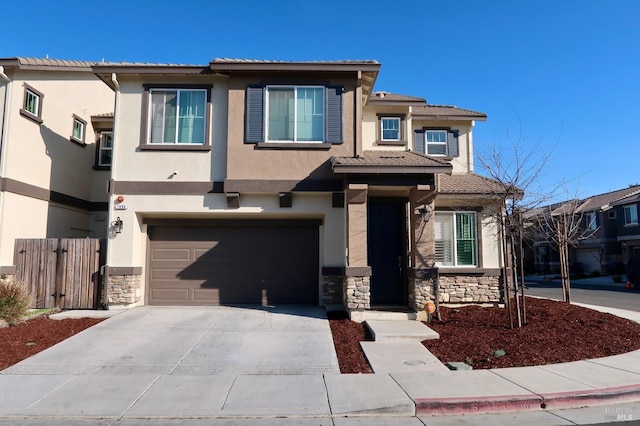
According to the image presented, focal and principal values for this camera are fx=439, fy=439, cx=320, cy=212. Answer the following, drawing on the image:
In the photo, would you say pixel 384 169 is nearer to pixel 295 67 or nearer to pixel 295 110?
pixel 295 110

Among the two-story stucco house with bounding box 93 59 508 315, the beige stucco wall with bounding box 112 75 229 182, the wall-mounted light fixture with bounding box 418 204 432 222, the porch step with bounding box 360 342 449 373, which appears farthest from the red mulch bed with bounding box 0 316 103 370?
the wall-mounted light fixture with bounding box 418 204 432 222

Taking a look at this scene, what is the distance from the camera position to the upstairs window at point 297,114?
39.9 feet

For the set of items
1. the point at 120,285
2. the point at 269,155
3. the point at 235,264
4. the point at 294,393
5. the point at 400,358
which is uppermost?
the point at 269,155

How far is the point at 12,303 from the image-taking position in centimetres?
982

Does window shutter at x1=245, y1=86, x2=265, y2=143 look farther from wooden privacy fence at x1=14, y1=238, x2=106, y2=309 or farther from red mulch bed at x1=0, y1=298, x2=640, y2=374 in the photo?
red mulch bed at x1=0, y1=298, x2=640, y2=374

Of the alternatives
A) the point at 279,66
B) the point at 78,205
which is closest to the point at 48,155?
the point at 78,205

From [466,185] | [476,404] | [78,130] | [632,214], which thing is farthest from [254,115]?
[632,214]

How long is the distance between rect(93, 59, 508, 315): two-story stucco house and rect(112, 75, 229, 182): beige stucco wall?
0.09 feet

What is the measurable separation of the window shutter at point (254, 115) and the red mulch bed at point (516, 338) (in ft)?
17.5

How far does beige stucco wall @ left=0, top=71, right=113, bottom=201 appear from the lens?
41.7 feet

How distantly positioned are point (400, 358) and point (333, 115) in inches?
273

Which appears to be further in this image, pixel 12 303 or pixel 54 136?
pixel 54 136

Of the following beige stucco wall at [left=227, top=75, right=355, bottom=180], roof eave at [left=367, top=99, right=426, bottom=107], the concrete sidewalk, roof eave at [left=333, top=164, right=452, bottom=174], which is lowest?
the concrete sidewalk

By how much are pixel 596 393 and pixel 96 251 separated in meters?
11.7
